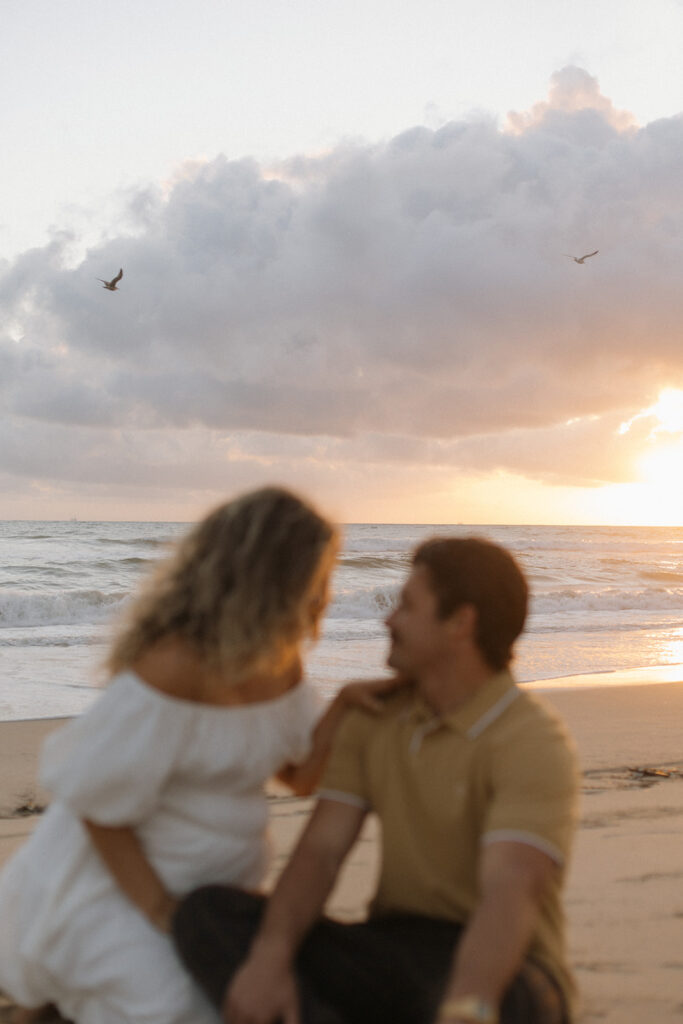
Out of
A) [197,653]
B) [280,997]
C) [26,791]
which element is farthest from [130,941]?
[26,791]

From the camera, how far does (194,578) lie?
2186 millimetres

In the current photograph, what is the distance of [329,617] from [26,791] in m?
11.4

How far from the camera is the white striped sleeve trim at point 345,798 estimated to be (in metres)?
2.27

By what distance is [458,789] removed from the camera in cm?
210

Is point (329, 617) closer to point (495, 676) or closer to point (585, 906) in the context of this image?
point (585, 906)

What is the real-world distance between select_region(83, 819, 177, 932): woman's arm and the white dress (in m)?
0.04

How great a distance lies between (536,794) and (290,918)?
657 millimetres

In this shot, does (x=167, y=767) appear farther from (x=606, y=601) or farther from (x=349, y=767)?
(x=606, y=601)

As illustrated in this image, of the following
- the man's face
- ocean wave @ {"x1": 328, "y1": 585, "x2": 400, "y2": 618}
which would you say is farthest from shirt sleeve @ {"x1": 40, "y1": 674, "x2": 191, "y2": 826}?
ocean wave @ {"x1": 328, "y1": 585, "x2": 400, "y2": 618}

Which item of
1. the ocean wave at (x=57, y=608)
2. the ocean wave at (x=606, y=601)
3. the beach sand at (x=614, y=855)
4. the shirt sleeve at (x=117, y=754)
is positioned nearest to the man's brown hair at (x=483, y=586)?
the shirt sleeve at (x=117, y=754)

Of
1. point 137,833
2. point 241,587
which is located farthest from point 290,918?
point 241,587

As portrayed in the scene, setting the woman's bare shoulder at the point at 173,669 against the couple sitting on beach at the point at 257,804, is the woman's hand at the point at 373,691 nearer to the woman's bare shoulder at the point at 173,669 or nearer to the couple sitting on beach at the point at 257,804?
the couple sitting on beach at the point at 257,804

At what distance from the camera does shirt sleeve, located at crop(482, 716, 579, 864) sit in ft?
6.27

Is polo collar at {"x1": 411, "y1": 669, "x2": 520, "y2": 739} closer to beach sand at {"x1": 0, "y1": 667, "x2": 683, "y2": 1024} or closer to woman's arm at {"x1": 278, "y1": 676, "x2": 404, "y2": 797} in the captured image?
woman's arm at {"x1": 278, "y1": 676, "x2": 404, "y2": 797}
